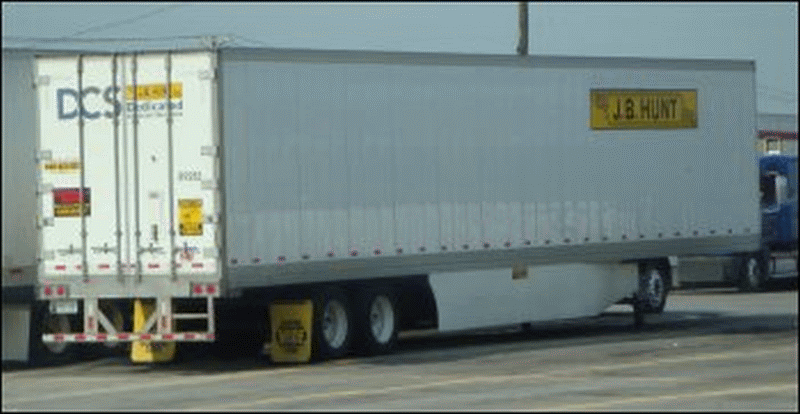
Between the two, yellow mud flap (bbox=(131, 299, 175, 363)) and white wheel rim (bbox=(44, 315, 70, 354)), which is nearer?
white wheel rim (bbox=(44, 315, 70, 354))

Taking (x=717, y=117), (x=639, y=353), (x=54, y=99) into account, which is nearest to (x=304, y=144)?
(x=54, y=99)

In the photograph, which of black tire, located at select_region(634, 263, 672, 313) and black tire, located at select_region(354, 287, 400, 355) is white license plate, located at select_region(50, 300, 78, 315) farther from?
→ black tire, located at select_region(634, 263, 672, 313)

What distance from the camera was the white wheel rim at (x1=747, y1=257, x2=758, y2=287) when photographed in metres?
39.3

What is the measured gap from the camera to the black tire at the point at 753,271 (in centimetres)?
3922

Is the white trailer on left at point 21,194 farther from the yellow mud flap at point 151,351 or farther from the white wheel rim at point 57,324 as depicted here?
the yellow mud flap at point 151,351

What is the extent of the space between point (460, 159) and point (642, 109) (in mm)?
3902

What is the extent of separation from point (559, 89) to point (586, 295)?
294 centimetres

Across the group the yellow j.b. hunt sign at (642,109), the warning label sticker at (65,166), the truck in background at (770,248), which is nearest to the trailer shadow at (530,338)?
the warning label sticker at (65,166)

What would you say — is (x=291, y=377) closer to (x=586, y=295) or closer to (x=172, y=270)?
(x=172, y=270)

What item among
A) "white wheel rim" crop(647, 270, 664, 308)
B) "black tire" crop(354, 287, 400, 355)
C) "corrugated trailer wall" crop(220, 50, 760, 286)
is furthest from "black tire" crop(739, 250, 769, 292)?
"black tire" crop(354, 287, 400, 355)

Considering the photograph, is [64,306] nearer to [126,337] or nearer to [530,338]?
[126,337]

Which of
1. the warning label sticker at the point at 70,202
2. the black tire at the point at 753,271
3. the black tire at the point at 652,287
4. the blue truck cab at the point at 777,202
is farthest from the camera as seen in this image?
the blue truck cab at the point at 777,202

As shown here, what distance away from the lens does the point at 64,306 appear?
79.0ft

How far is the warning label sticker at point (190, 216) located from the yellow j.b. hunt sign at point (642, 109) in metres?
7.10
